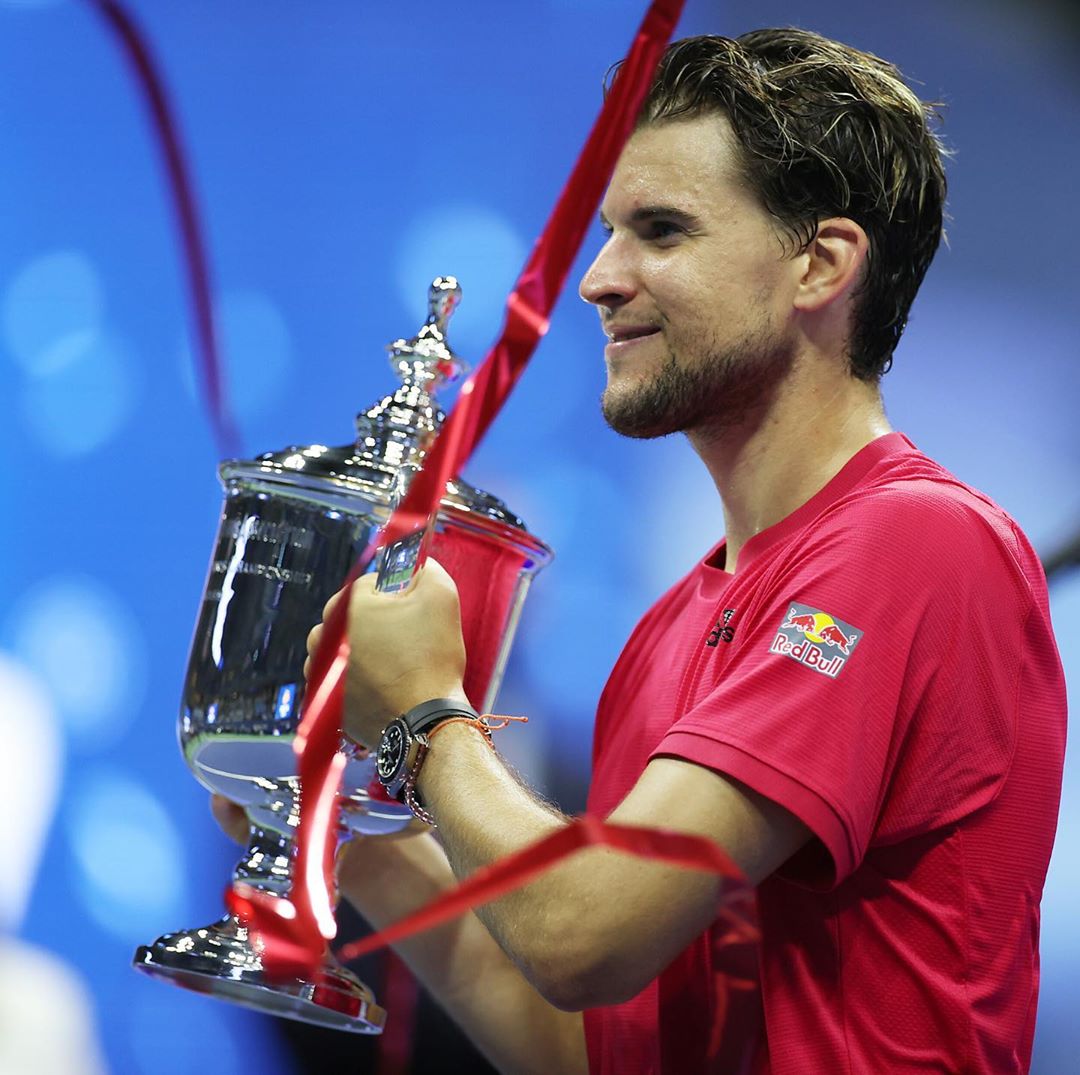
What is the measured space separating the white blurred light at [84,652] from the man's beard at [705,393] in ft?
2.05

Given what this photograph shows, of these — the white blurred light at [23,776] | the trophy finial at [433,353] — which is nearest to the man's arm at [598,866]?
the trophy finial at [433,353]

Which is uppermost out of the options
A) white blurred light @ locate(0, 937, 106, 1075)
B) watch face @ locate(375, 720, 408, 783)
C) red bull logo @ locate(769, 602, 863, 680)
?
red bull logo @ locate(769, 602, 863, 680)

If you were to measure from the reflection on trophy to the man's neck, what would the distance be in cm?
22

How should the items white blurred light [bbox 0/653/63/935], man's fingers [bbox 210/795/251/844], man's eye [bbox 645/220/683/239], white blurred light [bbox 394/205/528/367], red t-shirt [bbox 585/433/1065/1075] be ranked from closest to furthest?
red t-shirt [bbox 585/433/1065/1075], man's eye [bbox 645/220/683/239], man's fingers [bbox 210/795/251/844], white blurred light [bbox 0/653/63/935], white blurred light [bbox 394/205/528/367]

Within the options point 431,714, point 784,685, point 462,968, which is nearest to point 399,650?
point 431,714

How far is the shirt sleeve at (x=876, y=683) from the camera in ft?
3.25

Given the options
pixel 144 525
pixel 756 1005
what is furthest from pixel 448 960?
pixel 144 525

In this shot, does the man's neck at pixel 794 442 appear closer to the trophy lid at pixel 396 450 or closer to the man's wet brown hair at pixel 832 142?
the man's wet brown hair at pixel 832 142

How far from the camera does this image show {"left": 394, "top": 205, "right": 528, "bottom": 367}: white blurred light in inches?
66.4

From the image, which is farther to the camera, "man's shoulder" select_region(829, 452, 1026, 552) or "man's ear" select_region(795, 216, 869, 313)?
"man's ear" select_region(795, 216, 869, 313)

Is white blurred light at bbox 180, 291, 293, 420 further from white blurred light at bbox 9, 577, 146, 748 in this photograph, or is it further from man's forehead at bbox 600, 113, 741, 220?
man's forehead at bbox 600, 113, 741, 220

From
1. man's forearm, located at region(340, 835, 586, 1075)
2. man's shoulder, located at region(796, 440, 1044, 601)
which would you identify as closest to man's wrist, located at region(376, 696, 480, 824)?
man's shoulder, located at region(796, 440, 1044, 601)

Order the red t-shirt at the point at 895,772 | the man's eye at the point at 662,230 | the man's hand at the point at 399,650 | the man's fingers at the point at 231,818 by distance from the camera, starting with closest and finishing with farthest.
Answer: the red t-shirt at the point at 895,772
the man's hand at the point at 399,650
the man's eye at the point at 662,230
the man's fingers at the point at 231,818

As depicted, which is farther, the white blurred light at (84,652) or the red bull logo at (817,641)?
the white blurred light at (84,652)
